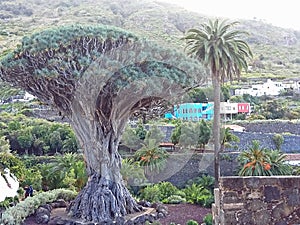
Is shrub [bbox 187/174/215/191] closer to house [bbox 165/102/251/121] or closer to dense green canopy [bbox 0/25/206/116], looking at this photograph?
dense green canopy [bbox 0/25/206/116]

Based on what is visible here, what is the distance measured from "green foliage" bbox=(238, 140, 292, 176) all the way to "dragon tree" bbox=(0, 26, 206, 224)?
656cm

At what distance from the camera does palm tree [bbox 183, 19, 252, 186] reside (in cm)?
2416

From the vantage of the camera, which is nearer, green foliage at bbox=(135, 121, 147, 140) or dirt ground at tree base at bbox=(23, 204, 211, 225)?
dirt ground at tree base at bbox=(23, 204, 211, 225)

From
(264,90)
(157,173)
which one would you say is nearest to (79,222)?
(157,173)

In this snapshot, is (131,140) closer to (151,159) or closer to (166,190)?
(151,159)

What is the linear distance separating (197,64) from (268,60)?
60701 millimetres

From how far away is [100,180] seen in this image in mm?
16750

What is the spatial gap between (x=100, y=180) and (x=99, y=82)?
10.8 ft

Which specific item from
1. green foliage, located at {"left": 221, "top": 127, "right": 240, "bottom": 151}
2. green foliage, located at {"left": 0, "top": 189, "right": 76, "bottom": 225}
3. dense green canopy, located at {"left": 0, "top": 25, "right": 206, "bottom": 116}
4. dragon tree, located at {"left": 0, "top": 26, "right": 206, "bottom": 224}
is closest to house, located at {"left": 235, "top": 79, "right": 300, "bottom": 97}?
green foliage, located at {"left": 221, "top": 127, "right": 240, "bottom": 151}

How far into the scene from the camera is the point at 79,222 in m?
15.8

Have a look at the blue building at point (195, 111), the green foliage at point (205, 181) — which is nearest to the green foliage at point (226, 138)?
the green foliage at point (205, 181)

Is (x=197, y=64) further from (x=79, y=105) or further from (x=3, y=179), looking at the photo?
(x=3, y=179)

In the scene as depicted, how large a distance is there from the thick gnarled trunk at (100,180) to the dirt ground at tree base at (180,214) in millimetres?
1076

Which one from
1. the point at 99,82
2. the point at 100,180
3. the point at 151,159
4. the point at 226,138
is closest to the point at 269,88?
the point at 226,138
